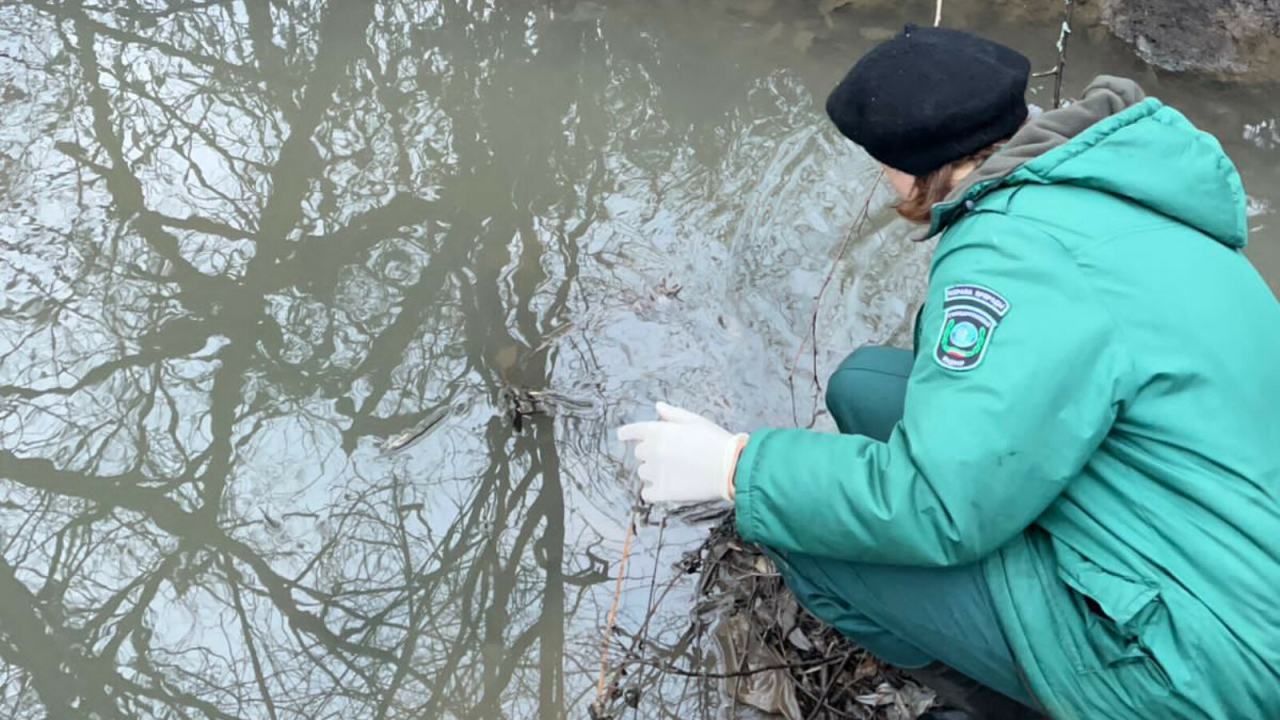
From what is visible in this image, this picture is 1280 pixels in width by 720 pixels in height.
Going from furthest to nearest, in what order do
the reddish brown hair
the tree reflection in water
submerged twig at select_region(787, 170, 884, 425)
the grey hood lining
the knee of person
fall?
1. submerged twig at select_region(787, 170, 884, 425)
2. the tree reflection in water
3. the knee of person
4. the reddish brown hair
5. the grey hood lining

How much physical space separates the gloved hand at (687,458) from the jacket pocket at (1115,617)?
0.55 m

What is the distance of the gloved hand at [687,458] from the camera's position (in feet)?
5.72

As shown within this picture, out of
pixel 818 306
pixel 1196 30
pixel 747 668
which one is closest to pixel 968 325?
pixel 747 668

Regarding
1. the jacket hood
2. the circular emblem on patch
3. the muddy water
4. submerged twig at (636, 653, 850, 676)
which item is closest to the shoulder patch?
the circular emblem on patch

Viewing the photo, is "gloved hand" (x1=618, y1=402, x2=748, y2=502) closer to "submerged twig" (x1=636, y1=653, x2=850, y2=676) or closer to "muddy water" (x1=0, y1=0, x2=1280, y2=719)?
"submerged twig" (x1=636, y1=653, x2=850, y2=676)

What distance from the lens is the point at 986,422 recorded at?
132 cm

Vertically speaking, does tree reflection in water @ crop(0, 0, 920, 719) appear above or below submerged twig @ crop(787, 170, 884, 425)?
above

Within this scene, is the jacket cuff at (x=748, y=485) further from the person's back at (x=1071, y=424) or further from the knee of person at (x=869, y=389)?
the knee of person at (x=869, y=389)

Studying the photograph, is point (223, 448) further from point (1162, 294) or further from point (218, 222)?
point (1162, 294)

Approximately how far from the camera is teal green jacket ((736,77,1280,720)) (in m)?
1.32

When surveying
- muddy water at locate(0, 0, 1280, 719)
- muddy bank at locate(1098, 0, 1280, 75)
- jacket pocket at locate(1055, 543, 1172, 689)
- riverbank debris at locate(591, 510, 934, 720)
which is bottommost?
muddy bank at locate(1098, 0, 1280, 75)

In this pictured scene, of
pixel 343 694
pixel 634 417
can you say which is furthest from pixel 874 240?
pixel 343 694

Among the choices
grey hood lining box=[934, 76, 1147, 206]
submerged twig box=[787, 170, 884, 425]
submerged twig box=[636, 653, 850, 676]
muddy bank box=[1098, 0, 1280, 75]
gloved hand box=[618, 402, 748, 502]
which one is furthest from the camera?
muddy bank box=[1098, 0, 1280, 75]

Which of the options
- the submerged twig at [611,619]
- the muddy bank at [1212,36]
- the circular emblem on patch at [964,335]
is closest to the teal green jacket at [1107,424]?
the circular emblem on patch at [964,335]
